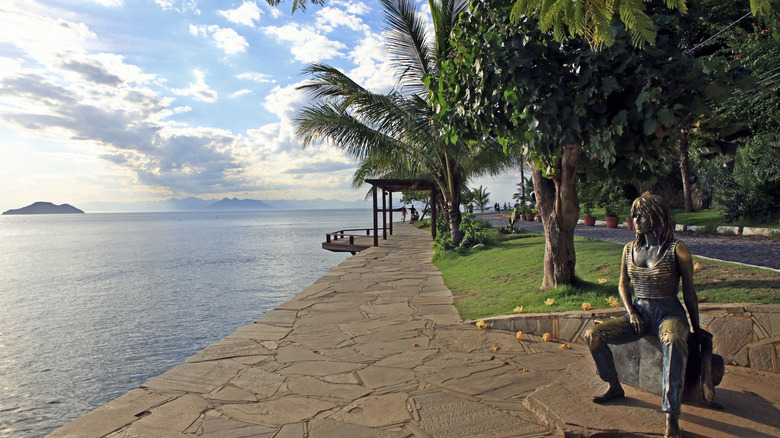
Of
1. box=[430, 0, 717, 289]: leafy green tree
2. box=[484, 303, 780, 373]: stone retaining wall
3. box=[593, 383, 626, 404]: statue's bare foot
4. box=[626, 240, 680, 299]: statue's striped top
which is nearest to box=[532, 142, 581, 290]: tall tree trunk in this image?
box=[430, 0, 717, 289]: leafy green tree

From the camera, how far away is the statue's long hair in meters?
3.08

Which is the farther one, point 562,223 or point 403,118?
point 403,118

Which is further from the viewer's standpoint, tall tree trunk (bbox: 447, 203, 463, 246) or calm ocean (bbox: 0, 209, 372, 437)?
tall tree trunk (bbox: 447, 203, 463, 246)

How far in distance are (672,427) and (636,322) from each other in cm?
67

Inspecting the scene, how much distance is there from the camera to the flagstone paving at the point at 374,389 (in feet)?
10.7

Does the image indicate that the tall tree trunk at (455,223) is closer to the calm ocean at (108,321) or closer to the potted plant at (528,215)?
the calm ocean at (108,321)

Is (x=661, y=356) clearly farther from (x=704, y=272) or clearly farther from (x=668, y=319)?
(x=704, y=272)

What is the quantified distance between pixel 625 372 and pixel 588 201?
25125 mm

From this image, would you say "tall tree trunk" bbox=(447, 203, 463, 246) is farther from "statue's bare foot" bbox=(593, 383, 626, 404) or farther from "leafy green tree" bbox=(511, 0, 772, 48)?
"leafy green tree" bbox=(511, 0, 772, 48)

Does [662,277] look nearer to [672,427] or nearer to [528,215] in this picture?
[672,427]

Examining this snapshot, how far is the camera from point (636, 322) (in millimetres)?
3129

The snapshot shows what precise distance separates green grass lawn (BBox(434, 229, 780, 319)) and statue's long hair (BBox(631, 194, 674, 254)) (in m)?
2.47

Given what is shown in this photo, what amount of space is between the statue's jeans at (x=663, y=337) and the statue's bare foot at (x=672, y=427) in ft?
0.15

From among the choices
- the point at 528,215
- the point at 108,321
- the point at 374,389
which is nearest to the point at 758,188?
the point at 528,215
